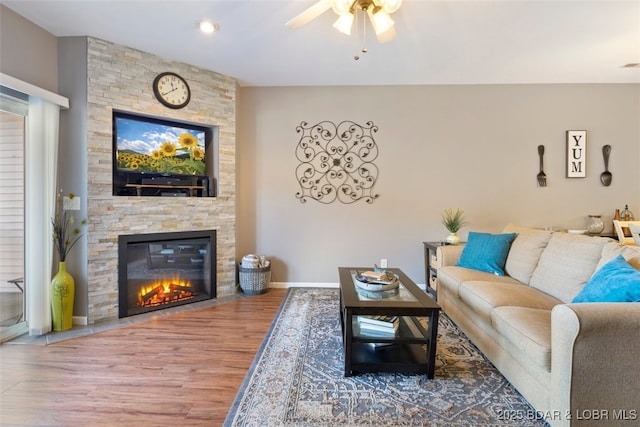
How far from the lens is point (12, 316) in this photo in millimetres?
2516

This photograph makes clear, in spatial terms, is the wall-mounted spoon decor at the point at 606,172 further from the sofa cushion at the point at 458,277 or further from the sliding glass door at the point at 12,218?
the sliding glass door at the point at 12,218

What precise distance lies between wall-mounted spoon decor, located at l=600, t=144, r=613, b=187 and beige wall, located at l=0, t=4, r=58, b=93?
6.20 meters

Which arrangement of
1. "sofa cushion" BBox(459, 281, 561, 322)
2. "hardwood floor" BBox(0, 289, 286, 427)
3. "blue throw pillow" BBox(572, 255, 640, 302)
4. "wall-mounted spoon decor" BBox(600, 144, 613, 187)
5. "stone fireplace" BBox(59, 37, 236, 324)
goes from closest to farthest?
"blue throw pillow" BBox(572, 255, 640, 302) < "hardwood floor" BBox(0, 289, 286, 427) < "sofa cushion" BBox(459, 281, 561, 322) < "stone fireplace" BBox(59, 37, 236, 324) < "wall-mounted spoon decor" BBox(600, 144, 613, 187)

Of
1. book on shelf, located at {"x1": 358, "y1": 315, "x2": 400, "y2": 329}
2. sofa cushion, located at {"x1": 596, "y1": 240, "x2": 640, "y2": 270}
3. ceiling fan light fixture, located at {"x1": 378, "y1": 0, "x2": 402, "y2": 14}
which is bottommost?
book on shelf, located at {"x1": 358, "y1": 315, "x2": 400, "y2": 329}

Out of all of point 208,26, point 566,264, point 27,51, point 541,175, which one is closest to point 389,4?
point 208,26

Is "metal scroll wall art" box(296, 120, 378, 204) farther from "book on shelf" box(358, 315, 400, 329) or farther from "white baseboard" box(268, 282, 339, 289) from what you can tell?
"book on shelf" box(358, 315, 400, 329)

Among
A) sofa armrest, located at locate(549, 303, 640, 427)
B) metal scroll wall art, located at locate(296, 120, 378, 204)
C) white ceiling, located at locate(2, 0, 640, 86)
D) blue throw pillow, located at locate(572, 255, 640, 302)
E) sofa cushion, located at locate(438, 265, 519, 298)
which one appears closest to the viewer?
sofa armrest, located at locate(549, 303, 640, 427)

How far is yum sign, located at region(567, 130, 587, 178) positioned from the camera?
3.73 meters

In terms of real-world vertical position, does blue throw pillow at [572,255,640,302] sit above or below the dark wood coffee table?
above

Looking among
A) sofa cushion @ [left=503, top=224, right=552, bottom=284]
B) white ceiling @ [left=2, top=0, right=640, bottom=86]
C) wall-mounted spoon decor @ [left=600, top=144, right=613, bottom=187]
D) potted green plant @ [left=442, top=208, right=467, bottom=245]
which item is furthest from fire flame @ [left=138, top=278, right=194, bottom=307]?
wall-mounted spoon decor @ [left=600, top=144, right=613, bottom=187]

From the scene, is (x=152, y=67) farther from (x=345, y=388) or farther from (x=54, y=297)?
(x=345, y=388)

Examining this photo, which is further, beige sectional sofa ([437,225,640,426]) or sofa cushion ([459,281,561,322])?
sofa cushion ([459,281,561,322])

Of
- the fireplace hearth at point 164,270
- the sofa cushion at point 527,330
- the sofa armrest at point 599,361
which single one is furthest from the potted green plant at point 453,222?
the fireplace hearth at point 164,270

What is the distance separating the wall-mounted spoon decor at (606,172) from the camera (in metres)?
3.72
